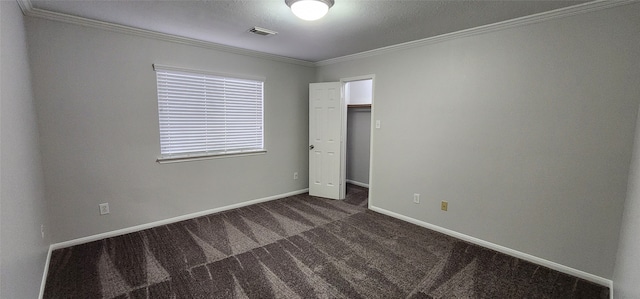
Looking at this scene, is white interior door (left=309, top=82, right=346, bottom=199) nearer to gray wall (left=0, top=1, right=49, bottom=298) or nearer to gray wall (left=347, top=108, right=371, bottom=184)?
gray wall (left=347, top=108, right=371, bottom=184)

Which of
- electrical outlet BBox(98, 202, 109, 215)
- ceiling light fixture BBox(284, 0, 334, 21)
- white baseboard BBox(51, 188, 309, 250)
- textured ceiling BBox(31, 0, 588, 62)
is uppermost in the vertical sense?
textured ceiling BBox(31, 0, 588, 62)

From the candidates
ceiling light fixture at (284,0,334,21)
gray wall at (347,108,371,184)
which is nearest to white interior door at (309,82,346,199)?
gray wall at (347,108,371,184)

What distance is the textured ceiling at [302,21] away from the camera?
225 centimetres

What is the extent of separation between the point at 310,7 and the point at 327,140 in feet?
8.30

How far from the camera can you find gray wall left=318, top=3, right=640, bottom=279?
2.17m

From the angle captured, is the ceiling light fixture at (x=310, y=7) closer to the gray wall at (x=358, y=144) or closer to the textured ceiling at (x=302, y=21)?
the textured ceiling at (x=302, y=21)

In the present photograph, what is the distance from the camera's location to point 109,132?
291cm

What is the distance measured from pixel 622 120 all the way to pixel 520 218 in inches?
44.7

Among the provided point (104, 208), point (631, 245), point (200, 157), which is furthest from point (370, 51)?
point (104, 208)

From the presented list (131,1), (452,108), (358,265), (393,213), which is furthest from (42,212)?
(452,108)

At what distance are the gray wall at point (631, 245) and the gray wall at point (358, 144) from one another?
3534 mm

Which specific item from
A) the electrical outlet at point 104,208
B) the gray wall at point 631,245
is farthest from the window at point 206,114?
the gray wall at point 631,245

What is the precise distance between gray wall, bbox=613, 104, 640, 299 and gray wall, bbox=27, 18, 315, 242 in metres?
3.95

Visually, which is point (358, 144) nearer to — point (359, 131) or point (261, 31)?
point (359, 131)
